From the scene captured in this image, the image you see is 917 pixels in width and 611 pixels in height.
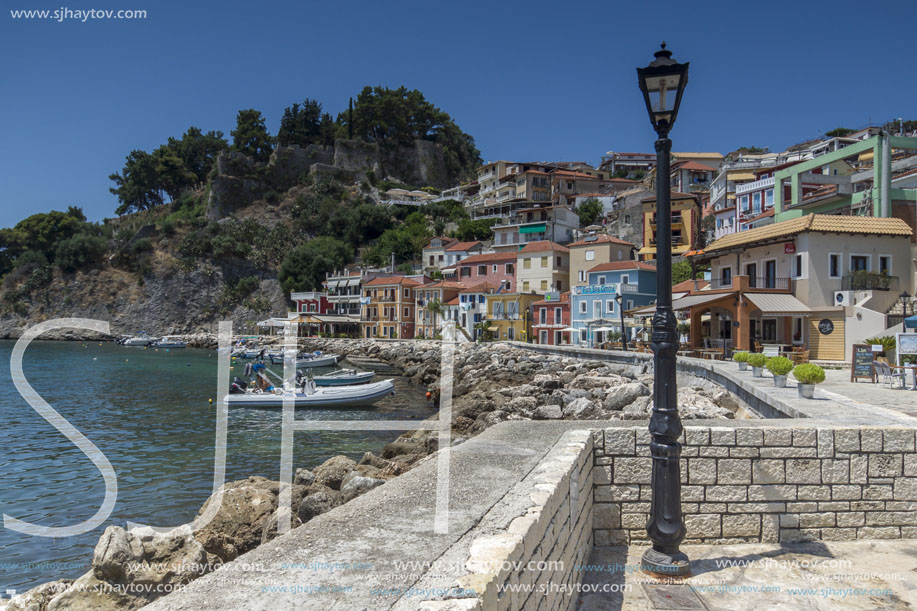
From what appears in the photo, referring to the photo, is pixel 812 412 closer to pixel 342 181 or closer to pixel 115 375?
pixel 115 375

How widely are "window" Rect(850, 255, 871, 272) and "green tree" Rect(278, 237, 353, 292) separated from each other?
67.5 meters

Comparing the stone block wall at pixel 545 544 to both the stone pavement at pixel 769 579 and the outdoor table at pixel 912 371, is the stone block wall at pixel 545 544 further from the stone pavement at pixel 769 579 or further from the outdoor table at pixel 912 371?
the outdoor table at pixel 912 371

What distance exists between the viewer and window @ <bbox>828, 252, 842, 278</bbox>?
2556 cm

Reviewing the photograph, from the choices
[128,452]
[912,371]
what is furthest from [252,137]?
[912,371]

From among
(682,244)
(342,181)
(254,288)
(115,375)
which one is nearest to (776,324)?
(682,244)

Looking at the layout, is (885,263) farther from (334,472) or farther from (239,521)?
(239,521)

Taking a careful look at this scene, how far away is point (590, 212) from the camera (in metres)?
77.4

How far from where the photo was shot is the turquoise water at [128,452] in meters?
10.6

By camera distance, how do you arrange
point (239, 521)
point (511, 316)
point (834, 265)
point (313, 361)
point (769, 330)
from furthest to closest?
point (511, 316) < point (313, 361) < point (769, 330) < point (834, 265) < point (239, 521)

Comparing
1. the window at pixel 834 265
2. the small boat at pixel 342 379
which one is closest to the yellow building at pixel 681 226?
the window at pixel 834 265

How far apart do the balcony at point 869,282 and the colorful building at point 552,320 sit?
25.1 m

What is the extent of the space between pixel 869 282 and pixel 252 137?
97.6 m

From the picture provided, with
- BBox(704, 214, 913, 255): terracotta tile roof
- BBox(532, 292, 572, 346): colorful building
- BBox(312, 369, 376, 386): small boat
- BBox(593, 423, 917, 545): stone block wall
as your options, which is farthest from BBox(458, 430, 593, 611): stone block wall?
BBox(532, 292, 572, 346): colorful building

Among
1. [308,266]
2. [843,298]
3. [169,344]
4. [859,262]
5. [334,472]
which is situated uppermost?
[308,266]
